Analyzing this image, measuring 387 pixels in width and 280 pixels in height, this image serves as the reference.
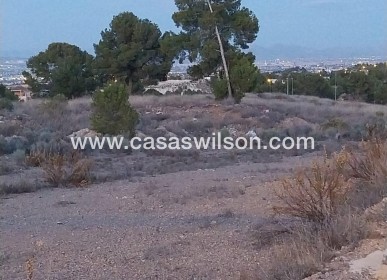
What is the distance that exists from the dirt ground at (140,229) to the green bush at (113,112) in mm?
7698

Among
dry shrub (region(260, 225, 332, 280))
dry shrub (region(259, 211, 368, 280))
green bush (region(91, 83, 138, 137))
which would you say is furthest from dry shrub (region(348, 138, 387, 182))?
green bush (region(91, 83, 138, 137))

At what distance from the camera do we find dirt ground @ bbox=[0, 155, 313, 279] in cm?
751

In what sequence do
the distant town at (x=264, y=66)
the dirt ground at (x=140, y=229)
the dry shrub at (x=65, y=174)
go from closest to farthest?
the dirt ground at (x=140, y=229) < the dry shrub at (x=65, y=174) < the distant town at (x=264, y=66)

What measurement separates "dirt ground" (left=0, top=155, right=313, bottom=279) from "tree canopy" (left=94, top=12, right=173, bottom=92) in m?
31.5

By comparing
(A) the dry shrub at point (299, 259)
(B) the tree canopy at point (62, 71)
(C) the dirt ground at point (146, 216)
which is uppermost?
(B) the tree canopy at point (62, 71)

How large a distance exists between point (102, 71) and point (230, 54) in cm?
1004

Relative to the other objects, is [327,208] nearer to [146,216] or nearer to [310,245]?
[310,245]

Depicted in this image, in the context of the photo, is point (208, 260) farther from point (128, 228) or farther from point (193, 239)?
point (128, 228)

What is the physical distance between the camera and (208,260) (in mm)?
7750

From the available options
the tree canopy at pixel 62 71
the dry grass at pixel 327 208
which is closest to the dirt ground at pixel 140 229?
the dry grass at pixel 327 208

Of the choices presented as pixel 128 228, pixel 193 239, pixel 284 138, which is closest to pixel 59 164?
pixel 128 228

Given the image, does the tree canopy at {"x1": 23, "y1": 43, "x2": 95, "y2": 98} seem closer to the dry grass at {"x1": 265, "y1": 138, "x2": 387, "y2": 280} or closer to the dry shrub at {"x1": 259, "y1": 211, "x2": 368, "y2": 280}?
the dry grass at {"x1": 265, "y1": 138, "x2": 387, "y2": 280}

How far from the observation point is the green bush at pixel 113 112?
21.8m

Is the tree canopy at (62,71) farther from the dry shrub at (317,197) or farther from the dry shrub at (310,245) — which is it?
the dry shrub at (310,245)
